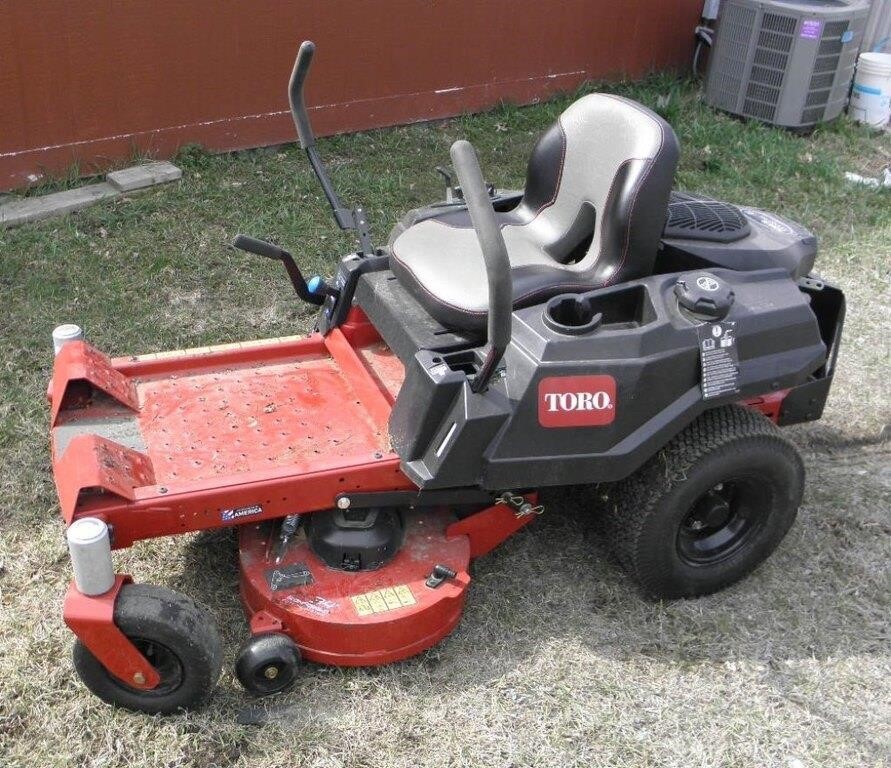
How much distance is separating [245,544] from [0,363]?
5.41 feet

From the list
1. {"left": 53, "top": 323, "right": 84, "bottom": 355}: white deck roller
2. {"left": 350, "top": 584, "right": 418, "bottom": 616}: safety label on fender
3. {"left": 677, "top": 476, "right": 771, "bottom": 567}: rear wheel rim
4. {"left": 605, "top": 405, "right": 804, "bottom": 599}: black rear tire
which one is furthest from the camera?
{"left": 53, "top": 323, "right": 84, "bottom": 355}: white deck roller

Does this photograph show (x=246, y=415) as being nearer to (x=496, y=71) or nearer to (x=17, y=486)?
(x=17, y=486)

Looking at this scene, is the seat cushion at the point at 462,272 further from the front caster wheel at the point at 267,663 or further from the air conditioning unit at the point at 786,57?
the air conditioning unit at the point at 786,57

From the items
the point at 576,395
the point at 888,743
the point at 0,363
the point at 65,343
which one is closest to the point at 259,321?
the point at 0,363

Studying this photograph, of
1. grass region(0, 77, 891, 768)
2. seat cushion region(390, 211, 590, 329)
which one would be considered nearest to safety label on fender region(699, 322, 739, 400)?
seat cushion region(390, 211, 590, 329)

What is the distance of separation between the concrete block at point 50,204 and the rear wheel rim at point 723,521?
3342 millimetres

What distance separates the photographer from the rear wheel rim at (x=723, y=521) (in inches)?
114

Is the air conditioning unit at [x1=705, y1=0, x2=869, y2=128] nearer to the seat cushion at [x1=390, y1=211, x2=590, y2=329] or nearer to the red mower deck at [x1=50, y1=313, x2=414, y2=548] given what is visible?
the seat cushion at [x1=390, y1=211, x2=590, y2=329]

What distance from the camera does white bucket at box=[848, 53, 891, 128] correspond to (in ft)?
22.1

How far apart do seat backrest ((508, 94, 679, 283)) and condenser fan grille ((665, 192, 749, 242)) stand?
0.58 ft

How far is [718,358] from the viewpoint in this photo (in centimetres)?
266

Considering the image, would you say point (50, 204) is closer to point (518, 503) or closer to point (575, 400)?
point (518, 503)

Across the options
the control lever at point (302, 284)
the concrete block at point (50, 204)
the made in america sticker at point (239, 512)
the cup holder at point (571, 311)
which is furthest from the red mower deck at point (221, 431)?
the concrete block at point (50, 204)

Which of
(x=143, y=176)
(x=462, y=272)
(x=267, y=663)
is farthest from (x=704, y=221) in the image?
(x=143, y=176)
